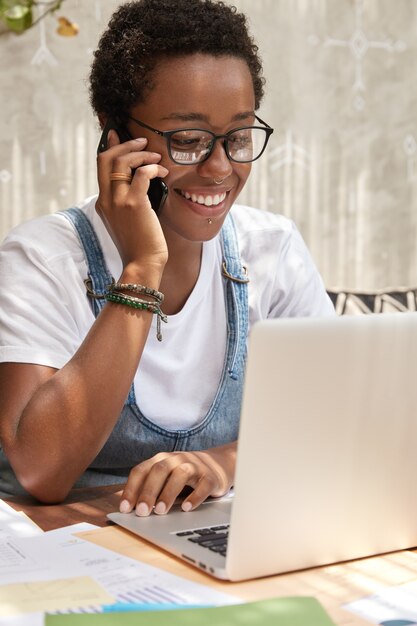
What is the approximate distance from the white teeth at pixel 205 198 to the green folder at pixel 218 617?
89 cm

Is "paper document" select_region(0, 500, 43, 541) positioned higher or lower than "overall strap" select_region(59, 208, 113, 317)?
lower

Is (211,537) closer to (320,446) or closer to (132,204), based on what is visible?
(320,446)

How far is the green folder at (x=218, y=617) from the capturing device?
0.81m

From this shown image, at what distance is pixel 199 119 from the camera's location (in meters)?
1.54

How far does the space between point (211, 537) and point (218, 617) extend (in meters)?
0.21

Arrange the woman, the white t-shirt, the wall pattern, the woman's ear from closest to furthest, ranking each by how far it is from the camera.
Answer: the woman, the white t-shirt, the woman's ear, the wall pattern

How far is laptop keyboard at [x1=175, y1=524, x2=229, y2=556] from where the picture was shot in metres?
0.99

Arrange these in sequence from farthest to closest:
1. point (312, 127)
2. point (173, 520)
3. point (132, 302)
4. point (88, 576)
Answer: point (312, 127) → point (132, 302) → point (173, 520) → point (88, 576)

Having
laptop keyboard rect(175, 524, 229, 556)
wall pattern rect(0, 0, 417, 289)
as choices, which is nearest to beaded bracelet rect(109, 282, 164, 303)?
laptop keyboard rect(175, 524, 229, 556)

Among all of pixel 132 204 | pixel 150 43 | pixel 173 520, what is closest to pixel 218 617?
pixel 173 520

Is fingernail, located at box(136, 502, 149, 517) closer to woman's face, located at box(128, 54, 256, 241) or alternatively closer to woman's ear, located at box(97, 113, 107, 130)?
woman's face, located at box(128, 54, 256, 241)

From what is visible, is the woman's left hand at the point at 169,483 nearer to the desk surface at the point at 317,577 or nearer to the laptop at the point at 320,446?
the desk surface at the point at 317,577

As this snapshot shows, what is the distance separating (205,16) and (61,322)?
0.60 metres

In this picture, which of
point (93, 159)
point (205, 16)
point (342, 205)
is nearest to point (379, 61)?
point (342, 205)
